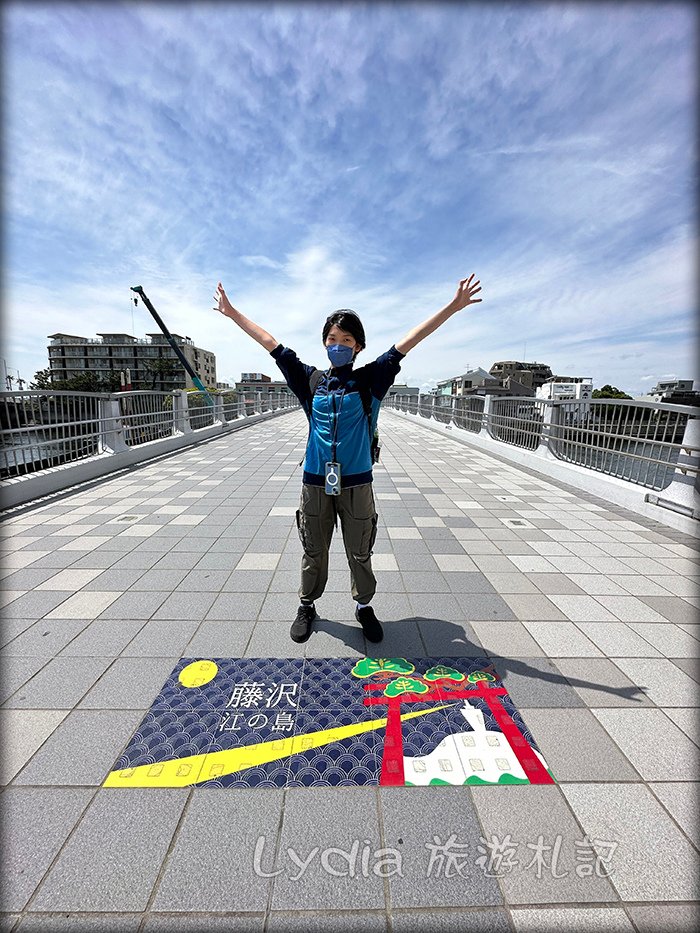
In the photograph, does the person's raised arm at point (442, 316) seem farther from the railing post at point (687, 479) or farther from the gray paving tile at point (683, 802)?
the railing post at point (687, 479)

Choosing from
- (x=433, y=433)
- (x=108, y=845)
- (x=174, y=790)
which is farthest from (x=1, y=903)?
(x=433, y=433)

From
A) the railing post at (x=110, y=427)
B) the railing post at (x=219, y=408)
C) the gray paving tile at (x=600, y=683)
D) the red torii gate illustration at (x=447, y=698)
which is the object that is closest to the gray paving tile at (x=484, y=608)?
the gray paving tile at (x=600, y=683)

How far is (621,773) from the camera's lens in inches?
65.4

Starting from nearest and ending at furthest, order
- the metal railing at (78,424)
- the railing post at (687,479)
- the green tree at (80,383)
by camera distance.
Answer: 1. the railing post at (687,479)
2. the metal railing at (78,424)
3. the green tree at (80,383)

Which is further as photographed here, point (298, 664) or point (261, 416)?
point (261, 416)

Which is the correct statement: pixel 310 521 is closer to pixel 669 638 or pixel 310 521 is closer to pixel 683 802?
pixel 683 802

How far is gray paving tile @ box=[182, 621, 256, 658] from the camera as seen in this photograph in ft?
7.79

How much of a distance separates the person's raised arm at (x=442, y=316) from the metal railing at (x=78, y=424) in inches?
210

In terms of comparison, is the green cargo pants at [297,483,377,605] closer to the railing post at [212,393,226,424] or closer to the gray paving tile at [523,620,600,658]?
the gray paving tile at [523,620,600,658]

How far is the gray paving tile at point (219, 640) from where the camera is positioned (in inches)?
93.5

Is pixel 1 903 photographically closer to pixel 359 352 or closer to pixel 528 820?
pixel 528 820

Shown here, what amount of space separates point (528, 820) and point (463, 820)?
246 millimetres

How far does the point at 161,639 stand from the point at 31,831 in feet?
3.62

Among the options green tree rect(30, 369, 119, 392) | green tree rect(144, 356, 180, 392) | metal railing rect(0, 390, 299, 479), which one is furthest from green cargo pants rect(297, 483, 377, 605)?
green tree rect(144, 356, 180, 392)
